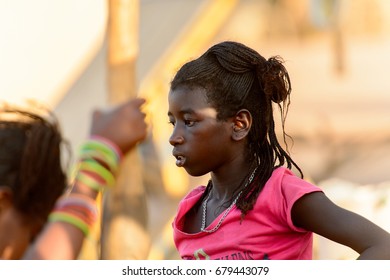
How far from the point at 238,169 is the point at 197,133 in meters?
0.17

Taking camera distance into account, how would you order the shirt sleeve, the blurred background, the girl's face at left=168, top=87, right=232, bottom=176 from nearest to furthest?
1. the shirt sleeve
2. the girl's face at left=168, top=87, right=232, bottom=176
3. the blurred background

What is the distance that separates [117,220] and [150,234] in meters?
0.25

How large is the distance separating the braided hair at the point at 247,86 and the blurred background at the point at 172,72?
1865 millimetres

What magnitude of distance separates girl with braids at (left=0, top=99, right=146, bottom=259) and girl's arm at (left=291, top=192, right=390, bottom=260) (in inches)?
26.0

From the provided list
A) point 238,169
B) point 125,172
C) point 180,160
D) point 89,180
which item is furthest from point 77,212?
point 125,172

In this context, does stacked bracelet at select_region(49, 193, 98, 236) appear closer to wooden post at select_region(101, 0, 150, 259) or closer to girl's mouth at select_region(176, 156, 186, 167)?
girl's mouth at select_region(176, 156, 186, 167)

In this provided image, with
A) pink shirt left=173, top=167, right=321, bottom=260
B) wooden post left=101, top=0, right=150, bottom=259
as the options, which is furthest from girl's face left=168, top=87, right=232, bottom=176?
wooden post left=101, top=0, right=150, bottom=259

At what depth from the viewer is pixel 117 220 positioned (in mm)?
4551

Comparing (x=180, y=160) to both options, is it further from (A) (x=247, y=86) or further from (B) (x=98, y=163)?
(B) (x=98, y=163)

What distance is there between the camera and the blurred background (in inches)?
185
